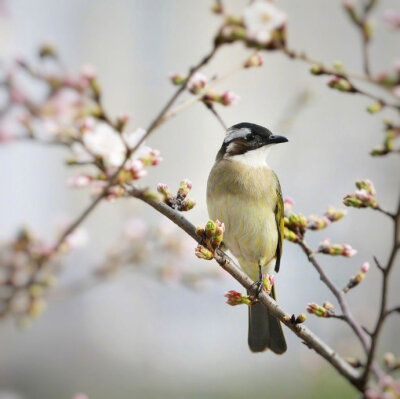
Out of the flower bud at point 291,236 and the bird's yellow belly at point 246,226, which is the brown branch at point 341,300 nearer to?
the flower bud at point 291,236

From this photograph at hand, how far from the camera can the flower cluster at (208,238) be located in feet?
3.41

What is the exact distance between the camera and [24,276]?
1.87m

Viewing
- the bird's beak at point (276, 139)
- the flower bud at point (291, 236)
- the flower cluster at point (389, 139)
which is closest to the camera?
the flower cluster at point (389, 139)

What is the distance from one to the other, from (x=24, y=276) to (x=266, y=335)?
79 centimetres

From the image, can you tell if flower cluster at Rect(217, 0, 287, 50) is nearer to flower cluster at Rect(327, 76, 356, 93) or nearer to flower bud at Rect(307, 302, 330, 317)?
flower cluster at Rect(327, 76, 356, 93)

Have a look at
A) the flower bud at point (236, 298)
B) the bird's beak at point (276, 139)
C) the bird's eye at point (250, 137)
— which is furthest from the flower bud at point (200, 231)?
the bird's eye at point (250, 137)

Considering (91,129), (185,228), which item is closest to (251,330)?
(185,228)

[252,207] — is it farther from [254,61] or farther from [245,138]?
[254,61]

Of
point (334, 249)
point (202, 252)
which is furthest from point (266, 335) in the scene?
point (202, 252)

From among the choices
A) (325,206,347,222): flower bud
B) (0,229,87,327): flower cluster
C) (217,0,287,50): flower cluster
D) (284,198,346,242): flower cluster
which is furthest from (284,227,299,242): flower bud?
(0,229,87,327): flower cluster

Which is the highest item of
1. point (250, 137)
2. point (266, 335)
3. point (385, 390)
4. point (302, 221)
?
point (250, 137)

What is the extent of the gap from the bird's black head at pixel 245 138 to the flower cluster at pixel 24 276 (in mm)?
489

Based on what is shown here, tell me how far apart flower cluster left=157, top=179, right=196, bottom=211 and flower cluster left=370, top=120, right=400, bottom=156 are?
1.04 feet

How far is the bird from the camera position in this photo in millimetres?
1553
